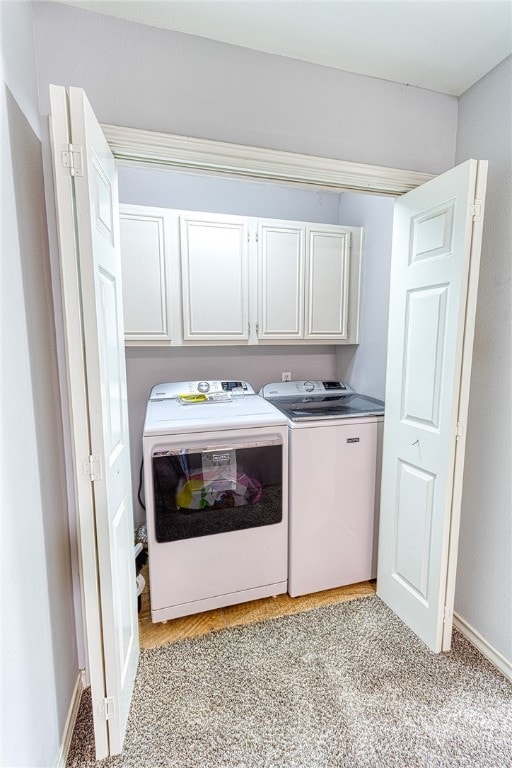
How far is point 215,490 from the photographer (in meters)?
1.77

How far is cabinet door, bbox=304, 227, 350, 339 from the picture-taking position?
2.34m

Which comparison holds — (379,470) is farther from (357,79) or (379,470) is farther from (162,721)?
(357,79)

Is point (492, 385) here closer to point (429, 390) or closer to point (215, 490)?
point (429, 390)

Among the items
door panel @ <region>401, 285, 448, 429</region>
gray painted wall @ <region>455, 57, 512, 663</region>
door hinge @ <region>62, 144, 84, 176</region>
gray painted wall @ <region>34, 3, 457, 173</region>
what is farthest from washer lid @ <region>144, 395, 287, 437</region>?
gray painted wall @ <region>34, 3, 457, 173</region>

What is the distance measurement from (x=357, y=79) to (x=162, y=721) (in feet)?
8.65

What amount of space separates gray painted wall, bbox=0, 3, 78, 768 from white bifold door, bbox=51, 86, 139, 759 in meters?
0.11

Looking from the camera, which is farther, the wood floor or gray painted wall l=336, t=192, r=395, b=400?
gray painted wall l=336, t=192, r=395, b=400

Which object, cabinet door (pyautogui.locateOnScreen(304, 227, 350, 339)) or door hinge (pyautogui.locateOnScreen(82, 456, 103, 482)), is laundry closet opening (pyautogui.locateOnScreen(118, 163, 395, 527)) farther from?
door hinge (pyautogui.locateOnScreen(82, 456, 103, 482))

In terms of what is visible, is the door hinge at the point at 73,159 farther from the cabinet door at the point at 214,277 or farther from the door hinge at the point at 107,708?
the door hinge at the point at 107,708

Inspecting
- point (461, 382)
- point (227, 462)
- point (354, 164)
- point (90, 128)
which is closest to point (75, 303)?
point (90, 128)

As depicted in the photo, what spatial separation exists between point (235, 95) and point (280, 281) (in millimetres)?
1101

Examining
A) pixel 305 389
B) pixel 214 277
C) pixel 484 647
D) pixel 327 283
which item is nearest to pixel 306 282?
pixel 327 283

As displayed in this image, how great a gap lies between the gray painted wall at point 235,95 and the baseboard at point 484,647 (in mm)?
2145

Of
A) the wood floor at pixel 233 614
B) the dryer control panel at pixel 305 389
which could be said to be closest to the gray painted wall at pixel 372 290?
the dryer control panel at pixel 305 389
